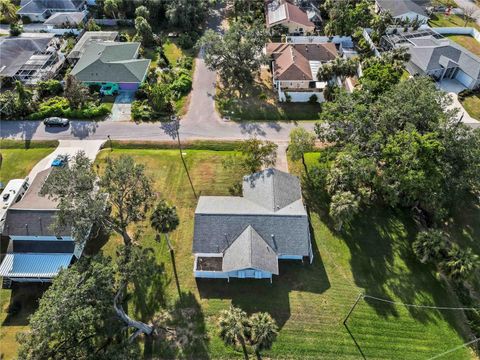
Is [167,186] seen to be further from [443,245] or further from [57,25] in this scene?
[57,25]

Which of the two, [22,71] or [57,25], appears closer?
[22,71]

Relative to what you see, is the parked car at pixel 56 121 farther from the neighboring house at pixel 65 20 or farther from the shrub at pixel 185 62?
the neighboring house at pixel 65 20

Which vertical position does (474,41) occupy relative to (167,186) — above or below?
above

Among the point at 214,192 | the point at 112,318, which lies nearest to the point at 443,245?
the point at 214,192

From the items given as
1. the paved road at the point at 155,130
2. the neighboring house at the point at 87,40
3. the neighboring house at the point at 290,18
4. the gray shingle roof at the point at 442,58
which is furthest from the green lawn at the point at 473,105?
the neighboring house at the point at 87,40

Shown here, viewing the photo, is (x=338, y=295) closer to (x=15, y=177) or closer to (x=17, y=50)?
(x=15, y=177)

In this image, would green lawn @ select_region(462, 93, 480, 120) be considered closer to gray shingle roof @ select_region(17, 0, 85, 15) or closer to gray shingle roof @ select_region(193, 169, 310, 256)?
gray shingle roof @ select_region(193, 169, 310, 256)

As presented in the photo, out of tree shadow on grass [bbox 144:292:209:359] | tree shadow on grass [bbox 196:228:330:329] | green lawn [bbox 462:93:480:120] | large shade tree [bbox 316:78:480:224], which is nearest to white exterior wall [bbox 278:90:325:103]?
large shade tree [bbox 316:78:480:224]
